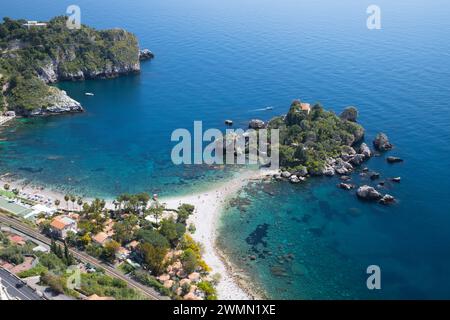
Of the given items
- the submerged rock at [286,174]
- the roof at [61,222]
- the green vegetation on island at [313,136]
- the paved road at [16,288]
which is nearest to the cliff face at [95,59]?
the green vegetation on island at [313,136]

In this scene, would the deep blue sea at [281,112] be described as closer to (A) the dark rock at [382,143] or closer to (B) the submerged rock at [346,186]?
(B) the submerged rock at [346,186]

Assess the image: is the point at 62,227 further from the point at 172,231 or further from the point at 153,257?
the point at 172,231

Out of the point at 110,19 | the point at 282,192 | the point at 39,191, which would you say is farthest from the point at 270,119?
the point at 110,19

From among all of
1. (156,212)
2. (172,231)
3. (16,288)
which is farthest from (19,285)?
(156,212)

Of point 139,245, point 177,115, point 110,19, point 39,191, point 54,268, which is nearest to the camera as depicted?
point 54,268

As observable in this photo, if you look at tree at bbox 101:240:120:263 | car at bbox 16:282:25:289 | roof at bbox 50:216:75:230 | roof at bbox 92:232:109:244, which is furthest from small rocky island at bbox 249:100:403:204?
car at bbox 16:282:25:289
